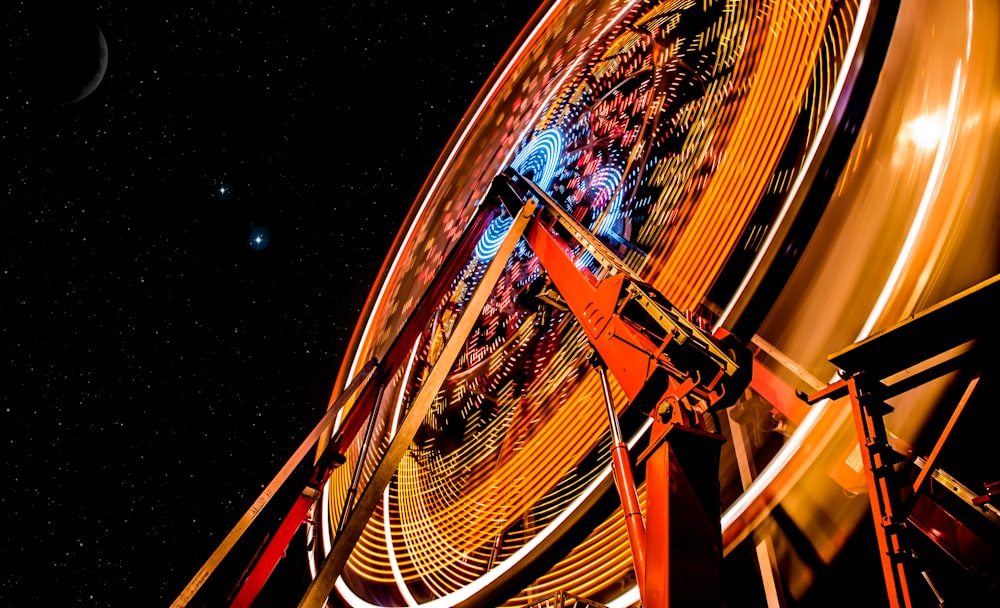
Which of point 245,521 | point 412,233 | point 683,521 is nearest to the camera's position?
point 683,521

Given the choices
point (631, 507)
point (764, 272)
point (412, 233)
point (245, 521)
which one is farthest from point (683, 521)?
point (412, 233)

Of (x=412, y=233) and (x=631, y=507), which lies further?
(x=412, y=233)

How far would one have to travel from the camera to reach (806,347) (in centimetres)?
229

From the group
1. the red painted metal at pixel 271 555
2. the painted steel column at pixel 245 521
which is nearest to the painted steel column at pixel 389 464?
the painted steel column at pixel 245 521

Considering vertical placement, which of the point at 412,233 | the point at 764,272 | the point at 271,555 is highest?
the point at 764,272

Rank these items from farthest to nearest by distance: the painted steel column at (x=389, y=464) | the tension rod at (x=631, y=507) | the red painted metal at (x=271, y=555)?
1. the red painted metal at (x=271, y=555)
2. the painted steel column at (x=389, y=464)
3. the tension rod at (x=631, y=507)

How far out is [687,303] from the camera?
261 centimetres

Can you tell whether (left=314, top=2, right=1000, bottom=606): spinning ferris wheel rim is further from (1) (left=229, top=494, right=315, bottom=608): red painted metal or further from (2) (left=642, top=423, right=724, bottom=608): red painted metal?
(1) (left=229, top=494, right=315, bottom=608): red painted metal

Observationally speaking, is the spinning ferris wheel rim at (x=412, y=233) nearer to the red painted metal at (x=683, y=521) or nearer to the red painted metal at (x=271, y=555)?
the red painted metal at (x=683, y=521)

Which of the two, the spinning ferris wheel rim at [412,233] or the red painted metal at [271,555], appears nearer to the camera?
the spinning ferris wheel rim at [412,233]

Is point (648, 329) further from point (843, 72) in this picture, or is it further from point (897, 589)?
point (843, 72)

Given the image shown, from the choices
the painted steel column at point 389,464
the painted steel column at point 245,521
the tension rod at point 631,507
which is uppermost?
the tension rod at point 631,507

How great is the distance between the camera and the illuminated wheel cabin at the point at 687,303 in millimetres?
1792

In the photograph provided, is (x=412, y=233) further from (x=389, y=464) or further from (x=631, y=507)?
(x=631, y=507)
